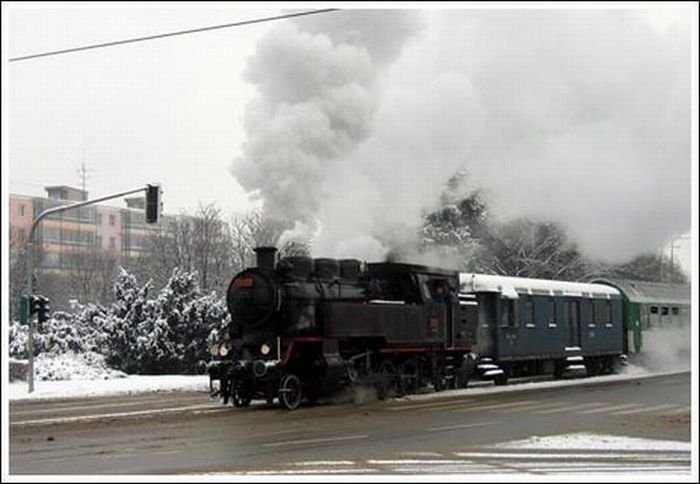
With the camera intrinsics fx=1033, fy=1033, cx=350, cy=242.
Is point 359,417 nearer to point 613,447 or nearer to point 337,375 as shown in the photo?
point 337,375

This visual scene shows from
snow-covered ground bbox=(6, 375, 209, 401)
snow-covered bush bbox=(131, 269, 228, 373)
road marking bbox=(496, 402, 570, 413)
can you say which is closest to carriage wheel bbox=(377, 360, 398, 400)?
road marking bbox=(496, 402, 570, 413)

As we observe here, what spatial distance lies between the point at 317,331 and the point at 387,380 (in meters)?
2.56

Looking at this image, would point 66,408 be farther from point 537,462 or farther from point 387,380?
point 537,462

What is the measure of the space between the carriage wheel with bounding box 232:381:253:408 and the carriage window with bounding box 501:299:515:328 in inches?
360

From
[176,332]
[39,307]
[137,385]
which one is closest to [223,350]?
[39,307]

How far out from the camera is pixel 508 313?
27.8 m

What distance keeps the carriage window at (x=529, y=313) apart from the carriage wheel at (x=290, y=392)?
10.3 meters

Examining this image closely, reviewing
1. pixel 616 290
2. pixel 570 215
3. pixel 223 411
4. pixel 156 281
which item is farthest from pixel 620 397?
pixel 156 281

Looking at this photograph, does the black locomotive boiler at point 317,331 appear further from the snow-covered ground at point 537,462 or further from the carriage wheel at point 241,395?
the snow-covered ground at point 537,462

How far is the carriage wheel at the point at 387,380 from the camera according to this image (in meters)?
21.9

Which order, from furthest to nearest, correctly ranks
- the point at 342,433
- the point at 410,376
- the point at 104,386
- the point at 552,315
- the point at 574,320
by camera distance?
the point at 574,320, the point at 552,315, the point at 104,386, the point at 410,376, the point at 342,433

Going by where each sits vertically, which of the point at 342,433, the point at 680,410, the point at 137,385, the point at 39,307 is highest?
the point at 39,307

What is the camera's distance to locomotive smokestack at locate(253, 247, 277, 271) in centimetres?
2064

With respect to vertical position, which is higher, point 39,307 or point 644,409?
point 39,307
